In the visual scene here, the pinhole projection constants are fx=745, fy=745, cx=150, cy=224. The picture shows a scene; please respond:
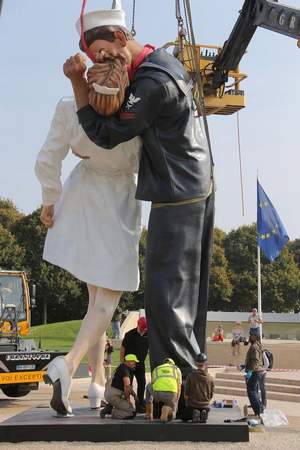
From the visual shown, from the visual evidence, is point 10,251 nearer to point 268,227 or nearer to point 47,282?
point 47,282

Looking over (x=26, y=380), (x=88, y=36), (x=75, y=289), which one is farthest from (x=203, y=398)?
(x=75, y=289)

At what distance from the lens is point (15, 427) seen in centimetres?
512

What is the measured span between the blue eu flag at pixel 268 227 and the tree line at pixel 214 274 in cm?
1651

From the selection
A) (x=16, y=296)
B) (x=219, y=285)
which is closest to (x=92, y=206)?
(x=16, y=296)

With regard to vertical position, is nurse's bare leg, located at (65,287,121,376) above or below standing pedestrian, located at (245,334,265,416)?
above

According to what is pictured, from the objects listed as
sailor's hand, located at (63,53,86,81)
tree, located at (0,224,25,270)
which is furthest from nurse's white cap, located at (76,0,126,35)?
tree, located at (0,224,25,270)

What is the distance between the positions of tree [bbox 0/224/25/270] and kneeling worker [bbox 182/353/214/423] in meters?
39.2

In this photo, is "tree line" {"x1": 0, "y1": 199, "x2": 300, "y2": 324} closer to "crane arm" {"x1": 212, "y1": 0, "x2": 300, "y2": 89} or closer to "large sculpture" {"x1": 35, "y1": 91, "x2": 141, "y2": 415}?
"crane arm" {"x1": 212, "y1": 0, "x2": 300, "y2": 89}

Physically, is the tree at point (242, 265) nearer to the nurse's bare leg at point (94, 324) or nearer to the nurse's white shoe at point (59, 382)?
the nurse's bare leg at point (94, 324)

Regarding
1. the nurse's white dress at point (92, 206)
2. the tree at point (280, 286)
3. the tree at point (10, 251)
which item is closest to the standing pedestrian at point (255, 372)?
the nurse's white dress at point (92, 206)

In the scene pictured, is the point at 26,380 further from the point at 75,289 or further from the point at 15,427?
the point at 75,289

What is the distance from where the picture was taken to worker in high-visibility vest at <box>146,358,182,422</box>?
5.17 metres

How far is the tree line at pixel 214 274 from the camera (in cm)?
4412

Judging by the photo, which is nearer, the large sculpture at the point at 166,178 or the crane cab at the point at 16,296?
the large sculpture at the point at 166,178
